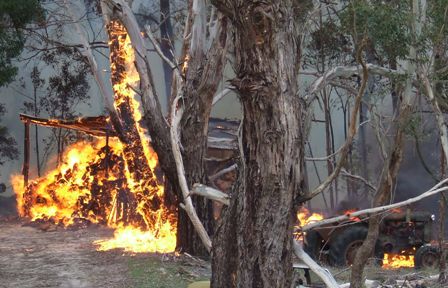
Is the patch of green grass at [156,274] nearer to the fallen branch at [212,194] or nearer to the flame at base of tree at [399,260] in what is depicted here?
the fallen branch at [212,194]

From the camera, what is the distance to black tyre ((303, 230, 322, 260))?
51.9 feet

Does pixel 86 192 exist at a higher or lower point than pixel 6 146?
lower

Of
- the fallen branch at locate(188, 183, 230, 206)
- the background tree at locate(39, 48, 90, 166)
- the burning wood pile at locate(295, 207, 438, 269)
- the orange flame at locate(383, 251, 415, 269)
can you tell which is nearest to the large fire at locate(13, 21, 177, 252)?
the background tree at locate(39, 48, 90, 166)

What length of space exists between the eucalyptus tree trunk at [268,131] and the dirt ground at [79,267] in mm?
5248

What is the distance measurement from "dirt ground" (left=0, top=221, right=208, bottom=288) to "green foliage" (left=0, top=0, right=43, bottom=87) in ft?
11.9

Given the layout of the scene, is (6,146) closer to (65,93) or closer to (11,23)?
(65,93)

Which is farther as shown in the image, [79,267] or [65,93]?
[65,93]

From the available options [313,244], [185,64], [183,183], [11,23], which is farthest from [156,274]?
[11,23]

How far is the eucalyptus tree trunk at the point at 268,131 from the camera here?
6.55 metres

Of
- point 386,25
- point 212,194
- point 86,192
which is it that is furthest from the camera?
point 86,192

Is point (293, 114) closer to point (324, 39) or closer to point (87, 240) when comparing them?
point (87, 240)

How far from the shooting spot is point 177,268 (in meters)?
12.7

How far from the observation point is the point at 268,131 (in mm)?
6574

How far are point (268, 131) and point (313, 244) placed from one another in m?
9.76
